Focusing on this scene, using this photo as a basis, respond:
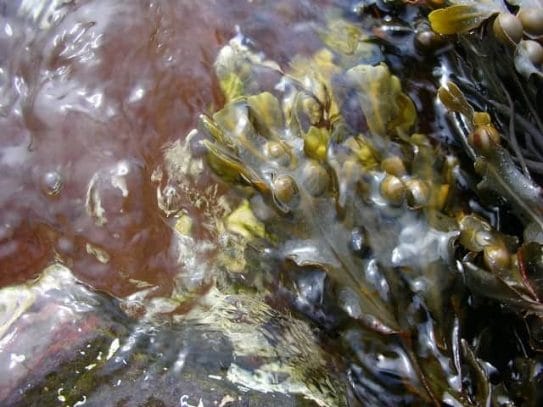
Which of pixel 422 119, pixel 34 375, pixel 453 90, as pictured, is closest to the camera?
pixel 34 375

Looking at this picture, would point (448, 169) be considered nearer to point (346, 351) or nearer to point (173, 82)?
point (346, 351)

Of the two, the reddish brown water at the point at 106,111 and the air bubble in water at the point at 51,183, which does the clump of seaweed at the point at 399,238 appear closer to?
the reddish brown water at the point at 106,111

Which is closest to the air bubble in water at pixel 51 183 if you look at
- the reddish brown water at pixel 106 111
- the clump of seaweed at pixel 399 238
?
the reddish brown water at pixel 106 111

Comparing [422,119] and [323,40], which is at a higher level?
[323,40]

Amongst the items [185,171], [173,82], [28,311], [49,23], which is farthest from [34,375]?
[49,23]

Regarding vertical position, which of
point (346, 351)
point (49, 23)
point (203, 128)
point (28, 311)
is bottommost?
point (346, 351)

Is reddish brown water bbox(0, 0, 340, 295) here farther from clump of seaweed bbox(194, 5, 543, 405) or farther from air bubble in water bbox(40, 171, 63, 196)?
clump of seaweed bbox(194, 5, 543, 405)
